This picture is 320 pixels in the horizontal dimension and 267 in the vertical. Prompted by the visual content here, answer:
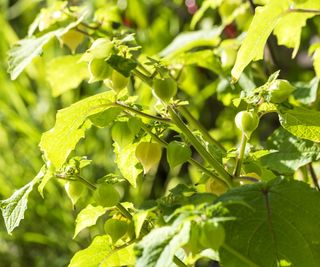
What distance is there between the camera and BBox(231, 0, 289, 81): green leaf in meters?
0.86

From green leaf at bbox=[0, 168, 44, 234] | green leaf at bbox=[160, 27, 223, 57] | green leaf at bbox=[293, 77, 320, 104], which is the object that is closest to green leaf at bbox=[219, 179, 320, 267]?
green leaf at bbox=[0, 168, 44, 234]

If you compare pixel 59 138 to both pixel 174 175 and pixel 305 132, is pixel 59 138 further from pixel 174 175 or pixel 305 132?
pixel 174 175

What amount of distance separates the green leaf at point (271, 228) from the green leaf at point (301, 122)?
0.28ft

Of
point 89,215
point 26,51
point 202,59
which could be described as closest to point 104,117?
point 89,215

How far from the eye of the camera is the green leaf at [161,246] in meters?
0.59

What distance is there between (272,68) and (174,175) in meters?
1.19

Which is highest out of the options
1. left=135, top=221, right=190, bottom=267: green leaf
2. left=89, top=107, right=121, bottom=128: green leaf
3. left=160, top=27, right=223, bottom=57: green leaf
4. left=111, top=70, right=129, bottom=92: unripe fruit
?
left=111, top=70, right=129, bottom=92: unripe fruit

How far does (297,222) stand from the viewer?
2.33 feet

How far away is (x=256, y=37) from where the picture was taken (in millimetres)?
871

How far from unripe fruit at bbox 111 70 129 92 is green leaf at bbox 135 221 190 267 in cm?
19

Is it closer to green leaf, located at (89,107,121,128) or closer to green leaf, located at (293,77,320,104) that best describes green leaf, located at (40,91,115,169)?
green leaf, located at (89,107,121,128)

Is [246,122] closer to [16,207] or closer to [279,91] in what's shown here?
[279,91]

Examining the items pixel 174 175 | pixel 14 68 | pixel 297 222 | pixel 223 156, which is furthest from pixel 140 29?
pixel 297 222

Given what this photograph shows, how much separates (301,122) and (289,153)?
316 mm
